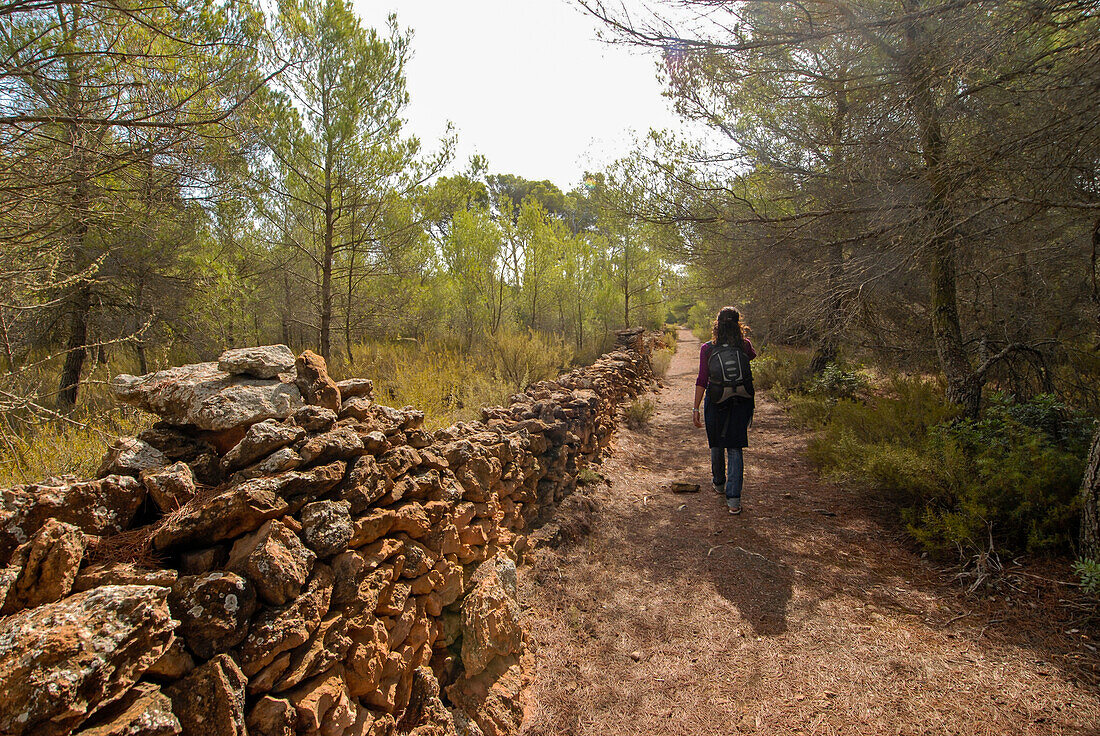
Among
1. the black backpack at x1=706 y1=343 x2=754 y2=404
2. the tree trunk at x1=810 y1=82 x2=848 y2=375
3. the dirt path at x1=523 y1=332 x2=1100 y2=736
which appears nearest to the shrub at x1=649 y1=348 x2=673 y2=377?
the tree trunk at x1=810 y1=82 x2=848 y2=375

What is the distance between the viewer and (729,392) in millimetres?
4223

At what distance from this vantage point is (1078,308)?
199 inches

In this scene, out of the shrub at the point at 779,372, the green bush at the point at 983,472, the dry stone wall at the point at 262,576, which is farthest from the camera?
the shrub at the point at 779,372

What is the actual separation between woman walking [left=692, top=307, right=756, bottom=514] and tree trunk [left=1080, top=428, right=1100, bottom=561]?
6.48 ft

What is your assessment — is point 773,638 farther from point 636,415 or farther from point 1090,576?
point 636,415

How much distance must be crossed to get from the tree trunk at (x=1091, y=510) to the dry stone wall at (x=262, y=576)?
333 cm

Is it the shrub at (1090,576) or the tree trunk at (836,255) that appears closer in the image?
the shrub at (1090,576)

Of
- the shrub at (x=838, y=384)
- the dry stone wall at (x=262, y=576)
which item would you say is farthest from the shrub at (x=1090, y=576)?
the shrub at (x=838, y=384)

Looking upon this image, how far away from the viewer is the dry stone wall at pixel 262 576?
1.24 metres

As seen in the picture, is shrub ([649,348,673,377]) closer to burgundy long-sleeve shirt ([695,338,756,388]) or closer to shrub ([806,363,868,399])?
shrub ([806,363,868,399])

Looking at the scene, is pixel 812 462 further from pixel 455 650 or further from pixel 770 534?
pixel 455 650

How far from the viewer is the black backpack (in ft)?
13.8

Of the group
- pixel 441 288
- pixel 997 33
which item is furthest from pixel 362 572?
pixel 441 288

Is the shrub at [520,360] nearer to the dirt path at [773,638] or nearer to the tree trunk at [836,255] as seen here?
the dirt path at [773,638]
